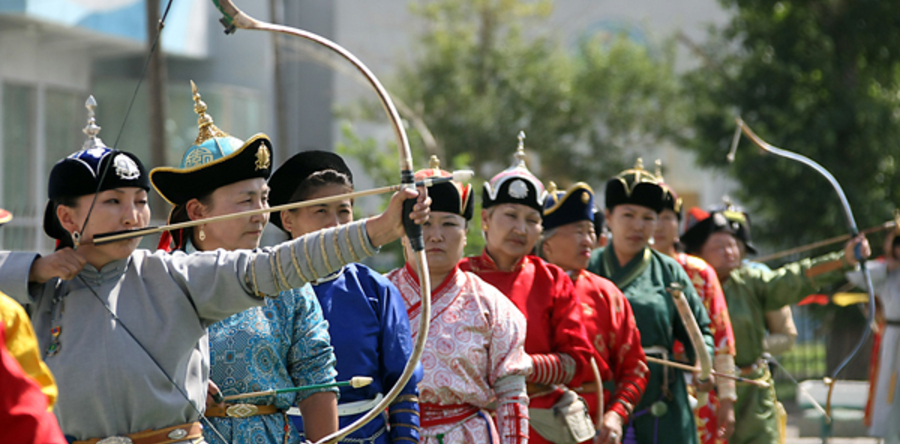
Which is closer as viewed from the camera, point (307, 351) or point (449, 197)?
point (307, 351)

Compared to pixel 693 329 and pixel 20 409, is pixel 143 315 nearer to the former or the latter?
pixel 20 409

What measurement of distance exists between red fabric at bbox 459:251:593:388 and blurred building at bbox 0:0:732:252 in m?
6.67

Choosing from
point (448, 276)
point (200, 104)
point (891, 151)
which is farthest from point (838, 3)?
point (200, 104)

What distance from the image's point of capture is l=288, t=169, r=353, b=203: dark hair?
10.8 ft

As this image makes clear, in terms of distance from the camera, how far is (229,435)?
277 cm

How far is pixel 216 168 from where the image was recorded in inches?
113

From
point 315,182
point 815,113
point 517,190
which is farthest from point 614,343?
point 815,113

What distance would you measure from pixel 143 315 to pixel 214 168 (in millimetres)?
539

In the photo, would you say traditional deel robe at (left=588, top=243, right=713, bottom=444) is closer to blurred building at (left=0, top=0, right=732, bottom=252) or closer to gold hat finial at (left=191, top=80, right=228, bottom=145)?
gold hat finial at (left=191, top=80, right=228, bottom=145)

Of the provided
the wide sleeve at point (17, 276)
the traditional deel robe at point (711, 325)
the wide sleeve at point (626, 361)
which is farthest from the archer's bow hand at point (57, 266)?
the traditional deel robe at point (711, 325)

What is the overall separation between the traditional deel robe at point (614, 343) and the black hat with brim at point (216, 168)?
2.13 m

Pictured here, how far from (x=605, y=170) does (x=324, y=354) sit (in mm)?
16996

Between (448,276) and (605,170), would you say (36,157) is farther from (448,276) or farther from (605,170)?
(448,276)

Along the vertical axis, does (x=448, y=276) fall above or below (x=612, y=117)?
below
